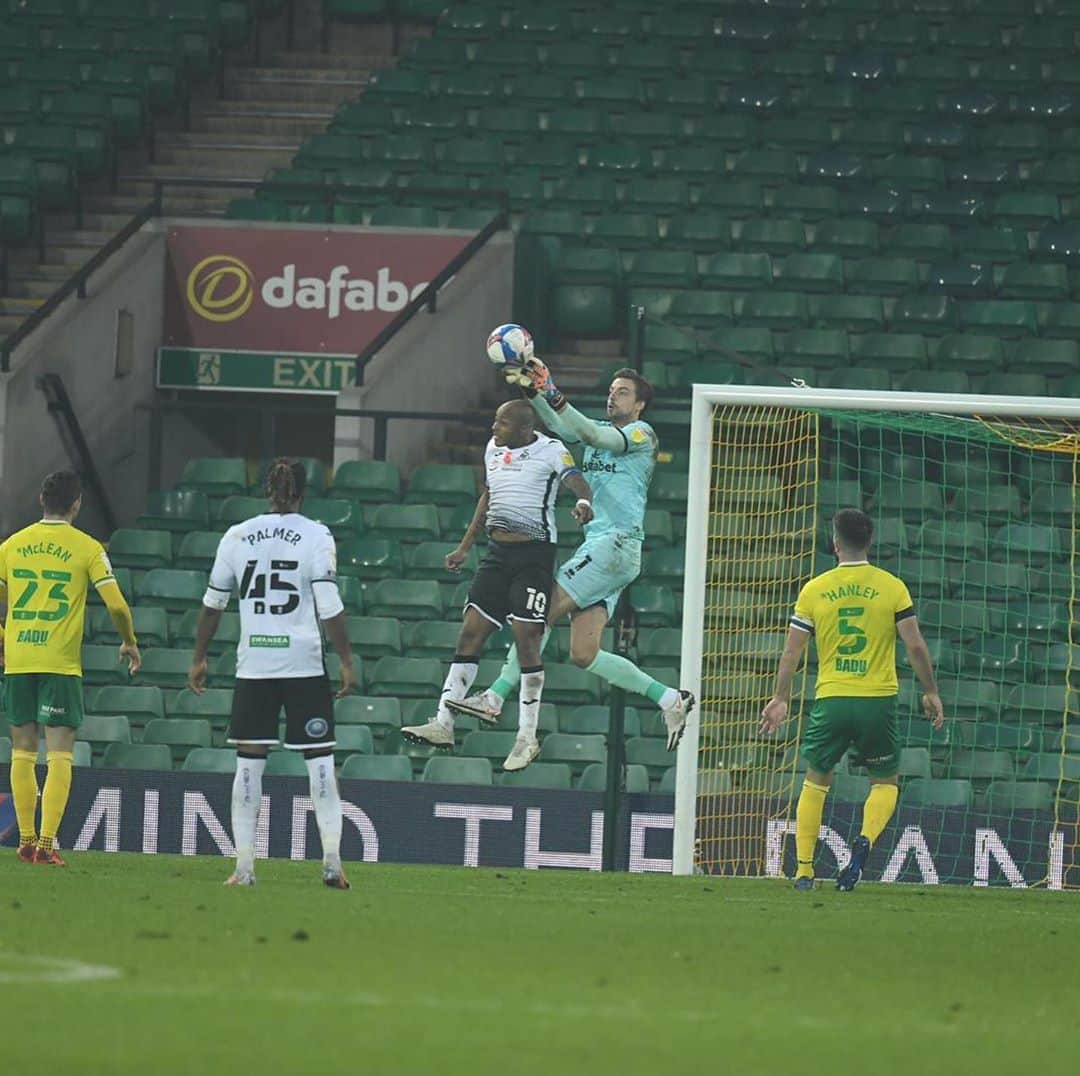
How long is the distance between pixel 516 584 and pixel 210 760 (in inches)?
169

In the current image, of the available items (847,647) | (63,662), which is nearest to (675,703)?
(847,647)

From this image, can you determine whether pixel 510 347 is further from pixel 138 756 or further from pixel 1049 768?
pixel 1049 768

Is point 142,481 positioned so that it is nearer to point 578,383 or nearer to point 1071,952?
point 578,383

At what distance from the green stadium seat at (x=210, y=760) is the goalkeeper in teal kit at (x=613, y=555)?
3.47m

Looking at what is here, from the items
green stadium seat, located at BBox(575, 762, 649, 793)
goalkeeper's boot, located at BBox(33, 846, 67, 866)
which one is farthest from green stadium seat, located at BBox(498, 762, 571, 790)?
goalkeeper's boot, located at BBox(33, 846, 67, 866)

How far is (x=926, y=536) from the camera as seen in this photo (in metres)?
17.0

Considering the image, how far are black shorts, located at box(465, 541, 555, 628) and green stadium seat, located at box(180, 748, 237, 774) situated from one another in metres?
3.91

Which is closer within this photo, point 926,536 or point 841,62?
point 926,536

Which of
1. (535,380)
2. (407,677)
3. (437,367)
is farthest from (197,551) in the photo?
(535,380)

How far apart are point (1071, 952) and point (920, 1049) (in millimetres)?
2880

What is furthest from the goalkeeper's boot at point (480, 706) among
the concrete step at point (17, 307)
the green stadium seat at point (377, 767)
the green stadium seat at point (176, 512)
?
the concrete step at point (17, 307)

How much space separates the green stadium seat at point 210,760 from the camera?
1539 cm

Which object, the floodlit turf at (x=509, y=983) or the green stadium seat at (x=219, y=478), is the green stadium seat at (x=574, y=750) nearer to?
the green stadium seat at (x=219, y=478)

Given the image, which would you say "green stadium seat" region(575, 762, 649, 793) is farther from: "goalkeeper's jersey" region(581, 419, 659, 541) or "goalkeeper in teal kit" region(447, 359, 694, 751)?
"goalkeeper's jersey" region(581, 419, 659, 541)
